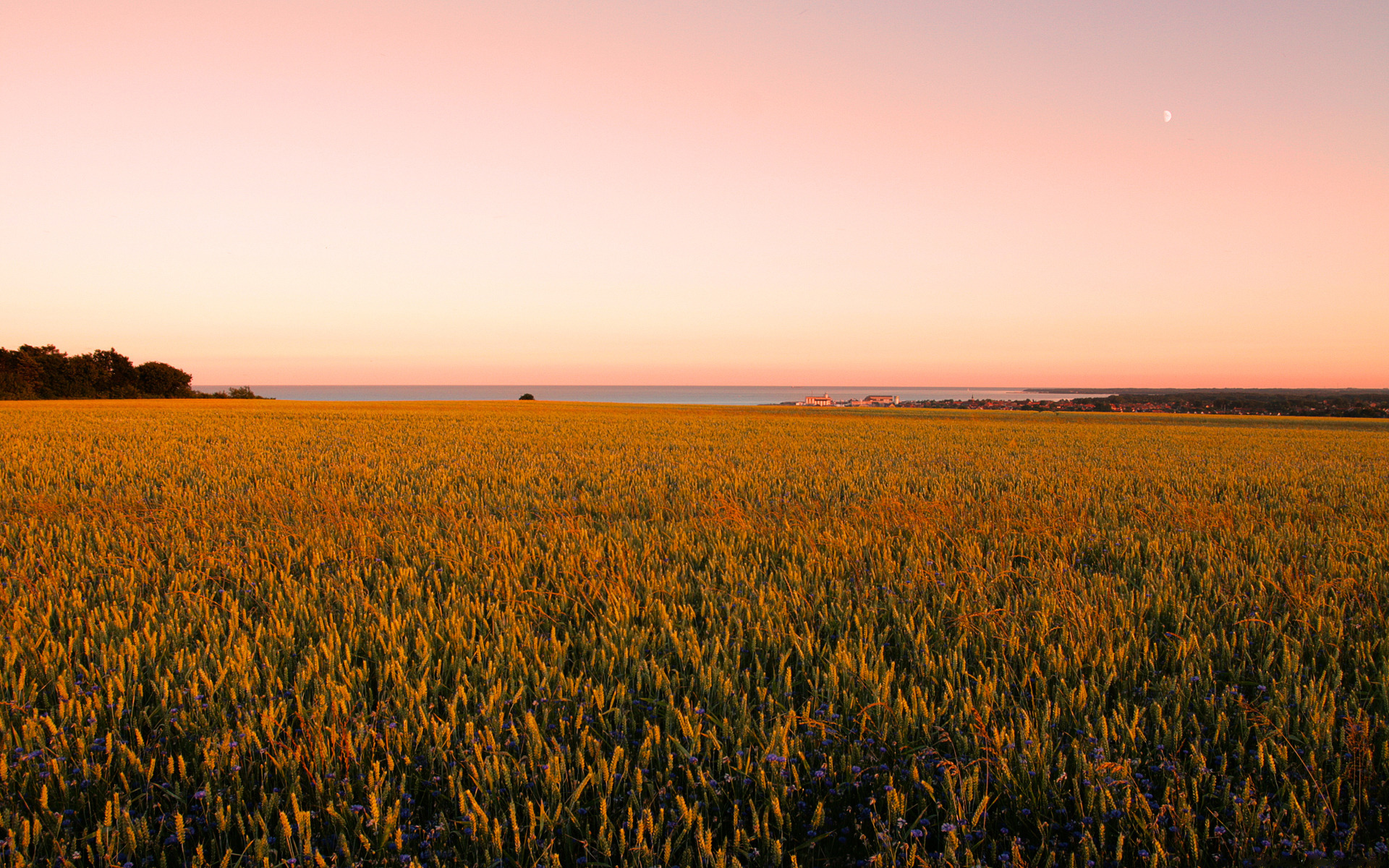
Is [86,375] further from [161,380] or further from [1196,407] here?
[1196,407]

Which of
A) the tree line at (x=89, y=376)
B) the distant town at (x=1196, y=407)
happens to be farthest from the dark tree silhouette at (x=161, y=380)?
the distant town at (x=1196, y=407)

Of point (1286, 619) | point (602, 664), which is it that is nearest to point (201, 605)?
point (602, 664)

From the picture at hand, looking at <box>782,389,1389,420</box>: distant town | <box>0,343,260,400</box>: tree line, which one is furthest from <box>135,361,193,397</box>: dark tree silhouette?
<box>782,389,1389,420</box>: distant town

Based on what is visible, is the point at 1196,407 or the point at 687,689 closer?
the point at 687,689

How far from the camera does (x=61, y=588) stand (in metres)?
3.81

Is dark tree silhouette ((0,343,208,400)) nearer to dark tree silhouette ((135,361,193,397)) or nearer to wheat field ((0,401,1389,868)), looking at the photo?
dark tree silhouette ((135,361,193,397))

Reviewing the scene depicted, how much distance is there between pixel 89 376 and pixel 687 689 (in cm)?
9609

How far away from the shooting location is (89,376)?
69.6 m

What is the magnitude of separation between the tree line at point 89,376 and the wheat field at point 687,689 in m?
77.2

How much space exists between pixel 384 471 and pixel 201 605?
6162 mm

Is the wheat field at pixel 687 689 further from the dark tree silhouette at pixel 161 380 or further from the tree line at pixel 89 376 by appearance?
the dark tree silhouette at pixel 161 380

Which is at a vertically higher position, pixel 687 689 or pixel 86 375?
pixel 86 375

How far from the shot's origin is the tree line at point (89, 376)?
6444 cm

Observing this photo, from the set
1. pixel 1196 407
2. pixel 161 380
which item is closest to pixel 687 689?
pixel 1196 407
